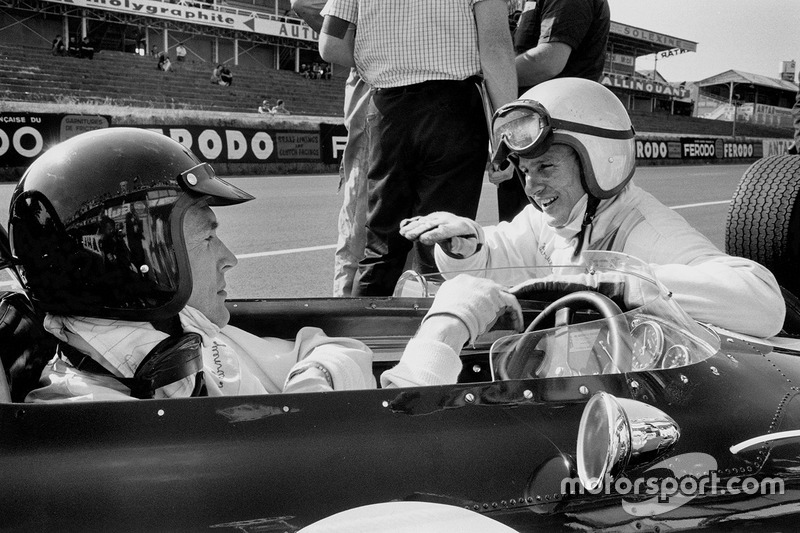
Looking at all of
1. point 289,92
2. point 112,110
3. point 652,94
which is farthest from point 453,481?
point 652,94

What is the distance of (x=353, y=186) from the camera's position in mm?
4066

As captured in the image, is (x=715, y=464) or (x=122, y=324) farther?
(x=122, y=324)

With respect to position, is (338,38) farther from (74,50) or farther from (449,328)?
(74,50)

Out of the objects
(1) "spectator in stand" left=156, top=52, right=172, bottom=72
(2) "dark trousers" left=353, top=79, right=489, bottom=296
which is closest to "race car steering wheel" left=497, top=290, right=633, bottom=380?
(2) "dark trousers" left=353, top=79, right=489, bottom=296

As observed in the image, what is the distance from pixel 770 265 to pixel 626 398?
2.47 meters

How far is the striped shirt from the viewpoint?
3494 mm

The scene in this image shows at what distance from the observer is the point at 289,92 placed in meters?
35.8

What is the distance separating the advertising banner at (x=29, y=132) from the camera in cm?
1137

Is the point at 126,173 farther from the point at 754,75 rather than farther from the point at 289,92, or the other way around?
the point at 754,75

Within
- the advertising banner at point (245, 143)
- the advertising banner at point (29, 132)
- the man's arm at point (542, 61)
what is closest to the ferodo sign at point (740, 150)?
the advertising banner at point (245, 143)

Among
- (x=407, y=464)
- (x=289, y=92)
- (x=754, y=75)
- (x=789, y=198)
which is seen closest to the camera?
(x=407, y=464)

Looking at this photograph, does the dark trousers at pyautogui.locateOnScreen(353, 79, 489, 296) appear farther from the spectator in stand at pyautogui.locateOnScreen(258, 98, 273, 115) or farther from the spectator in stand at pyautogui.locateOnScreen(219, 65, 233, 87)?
the spectator in stand at pyautogui.locateOnScreen(219, 65, 233, 87)

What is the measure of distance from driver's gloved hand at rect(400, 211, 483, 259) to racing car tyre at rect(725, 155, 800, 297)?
1504 mm

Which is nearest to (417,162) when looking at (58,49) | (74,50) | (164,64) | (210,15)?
(74,50)
